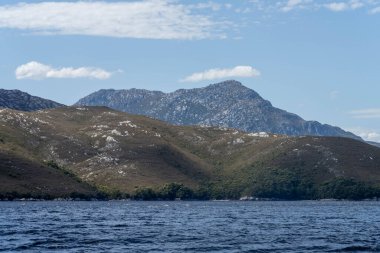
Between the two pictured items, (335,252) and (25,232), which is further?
(25,232)

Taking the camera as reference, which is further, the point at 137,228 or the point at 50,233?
the point at 137,228

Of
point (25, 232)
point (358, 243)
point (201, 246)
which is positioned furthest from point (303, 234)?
point (25, 232)

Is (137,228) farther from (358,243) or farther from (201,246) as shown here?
(358,243)

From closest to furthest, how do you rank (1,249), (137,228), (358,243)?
(1,249) < (358,243) < (137,228)

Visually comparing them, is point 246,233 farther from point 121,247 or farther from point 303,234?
point 121,247

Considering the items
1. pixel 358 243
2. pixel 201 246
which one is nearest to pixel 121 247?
pixel 201 246

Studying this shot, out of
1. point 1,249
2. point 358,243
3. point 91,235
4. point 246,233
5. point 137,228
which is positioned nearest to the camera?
point 1,249

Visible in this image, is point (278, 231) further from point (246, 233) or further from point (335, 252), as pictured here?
point (335, 252)

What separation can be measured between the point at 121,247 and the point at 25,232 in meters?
28.8

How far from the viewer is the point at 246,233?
115 meters

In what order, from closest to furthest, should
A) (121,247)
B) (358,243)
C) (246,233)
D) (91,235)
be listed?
(121,247) < (358,243) < (91,235) < (246,233)

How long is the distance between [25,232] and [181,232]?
2573cm

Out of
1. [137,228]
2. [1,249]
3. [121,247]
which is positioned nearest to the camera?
[1,249]

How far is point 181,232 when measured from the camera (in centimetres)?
11600
